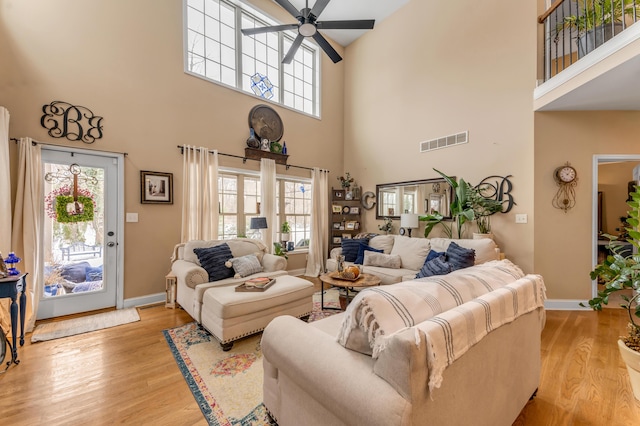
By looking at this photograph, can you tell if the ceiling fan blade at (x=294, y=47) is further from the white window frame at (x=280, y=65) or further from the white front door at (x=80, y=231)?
the white front door at (x=80, y=231)

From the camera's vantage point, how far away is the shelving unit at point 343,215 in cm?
584

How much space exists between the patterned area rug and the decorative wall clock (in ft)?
14.2

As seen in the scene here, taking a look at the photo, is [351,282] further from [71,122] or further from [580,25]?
[580,25]

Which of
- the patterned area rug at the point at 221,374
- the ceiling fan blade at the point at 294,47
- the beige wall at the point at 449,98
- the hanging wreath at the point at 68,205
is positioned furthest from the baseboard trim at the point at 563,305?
the hanging wreath at the point at 68,205

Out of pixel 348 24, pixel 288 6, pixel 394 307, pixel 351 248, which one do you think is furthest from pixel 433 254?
pixel 288 6

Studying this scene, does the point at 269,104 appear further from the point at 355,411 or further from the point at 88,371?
the point at 355,411

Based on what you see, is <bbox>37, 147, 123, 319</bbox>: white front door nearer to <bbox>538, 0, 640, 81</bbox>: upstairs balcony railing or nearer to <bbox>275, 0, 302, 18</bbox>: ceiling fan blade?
<bbox>275, 0, 302, 18</bbox>: ceiling fan blade

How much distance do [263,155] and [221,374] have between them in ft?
12.1

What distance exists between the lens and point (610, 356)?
241 centimetres

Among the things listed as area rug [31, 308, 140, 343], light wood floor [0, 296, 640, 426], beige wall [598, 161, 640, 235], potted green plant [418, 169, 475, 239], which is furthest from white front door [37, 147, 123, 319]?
beige wall [598, 161, 640, 235]

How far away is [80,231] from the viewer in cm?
335

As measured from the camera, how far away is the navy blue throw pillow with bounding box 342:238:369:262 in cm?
455

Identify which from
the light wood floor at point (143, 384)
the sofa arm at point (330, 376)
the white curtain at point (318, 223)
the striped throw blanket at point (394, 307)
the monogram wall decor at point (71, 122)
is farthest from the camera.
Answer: the white curtain at point (318, 223)

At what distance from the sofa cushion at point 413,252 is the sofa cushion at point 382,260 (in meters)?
0.12
